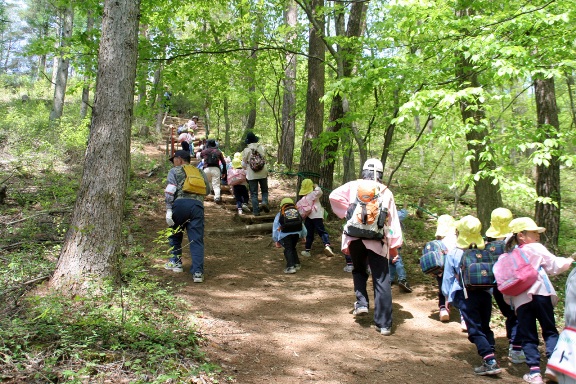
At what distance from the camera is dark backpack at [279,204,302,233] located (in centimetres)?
772

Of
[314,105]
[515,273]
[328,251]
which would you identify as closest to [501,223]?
[515,273]

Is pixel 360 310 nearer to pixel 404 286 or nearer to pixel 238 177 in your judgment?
pixel 404 286

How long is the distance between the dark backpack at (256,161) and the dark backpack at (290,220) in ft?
10.2

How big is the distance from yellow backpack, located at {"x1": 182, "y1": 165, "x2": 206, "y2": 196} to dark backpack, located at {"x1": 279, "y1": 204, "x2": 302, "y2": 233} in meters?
1.59

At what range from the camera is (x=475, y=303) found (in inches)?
185

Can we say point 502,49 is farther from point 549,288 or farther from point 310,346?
point 310,346

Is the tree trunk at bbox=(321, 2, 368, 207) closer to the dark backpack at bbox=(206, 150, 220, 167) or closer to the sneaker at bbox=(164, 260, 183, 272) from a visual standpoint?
the dark backpack at bbox=(206, 150, 220, 167)

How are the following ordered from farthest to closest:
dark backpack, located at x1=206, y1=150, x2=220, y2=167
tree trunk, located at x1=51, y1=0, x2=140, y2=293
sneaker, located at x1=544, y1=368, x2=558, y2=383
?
dark backpack, located at x1=206, y1=150, x2=220, y2=167
tree trunk, located at x1=51, y1=0, x2=140, y2=293
sneaker, located at x1=544, y1=368, x2=558, y2=383

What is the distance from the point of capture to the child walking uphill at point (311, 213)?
28.3 ft

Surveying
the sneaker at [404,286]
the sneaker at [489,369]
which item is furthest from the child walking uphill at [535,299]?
the sneaker at [404,286]

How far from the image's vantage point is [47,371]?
3105mm

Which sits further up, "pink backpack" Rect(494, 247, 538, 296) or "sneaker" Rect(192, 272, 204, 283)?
"pink backpack" Rect(494, 247, 538, 296)

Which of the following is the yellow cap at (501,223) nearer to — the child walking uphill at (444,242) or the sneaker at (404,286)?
the child walking uphill at (444,242)

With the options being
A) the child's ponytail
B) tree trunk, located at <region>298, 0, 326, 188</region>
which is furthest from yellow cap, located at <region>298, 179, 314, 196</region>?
the child's ponytail
